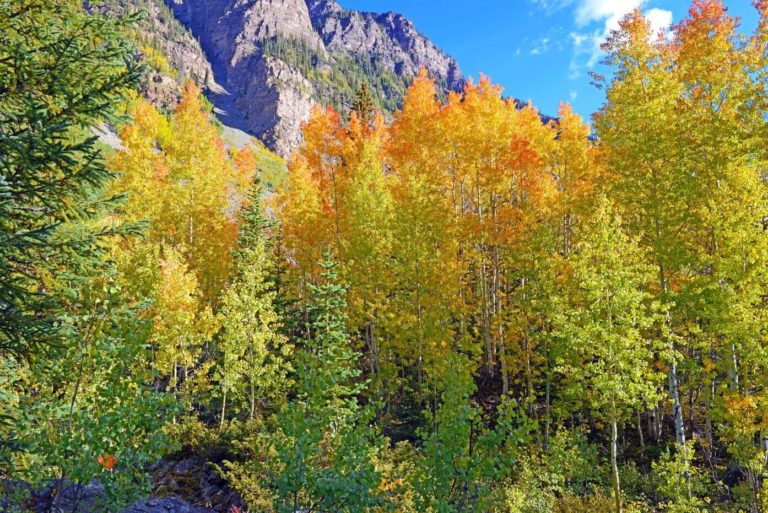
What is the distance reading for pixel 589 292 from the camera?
1259cm

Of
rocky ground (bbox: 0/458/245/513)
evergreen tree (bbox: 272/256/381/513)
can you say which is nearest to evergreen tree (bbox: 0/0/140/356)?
evergreen tree (bbox: 272/256/381/513)

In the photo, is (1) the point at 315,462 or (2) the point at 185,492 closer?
(1) the point at 315,462

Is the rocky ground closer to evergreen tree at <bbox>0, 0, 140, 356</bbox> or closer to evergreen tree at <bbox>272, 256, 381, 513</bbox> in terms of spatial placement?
evergreen tree at <bbox>272, 256, 381, 513</bbox>

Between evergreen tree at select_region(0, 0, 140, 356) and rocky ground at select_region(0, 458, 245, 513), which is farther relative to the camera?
rocky ground at select_region(0, 458, 245, 513)

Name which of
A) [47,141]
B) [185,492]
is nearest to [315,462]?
[47,141]

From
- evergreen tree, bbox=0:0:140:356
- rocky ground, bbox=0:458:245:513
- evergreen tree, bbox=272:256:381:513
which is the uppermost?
evergreen tree, bbox=0:0:140:356

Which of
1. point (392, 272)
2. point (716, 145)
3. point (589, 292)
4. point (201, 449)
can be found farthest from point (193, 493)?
point (716, 145)

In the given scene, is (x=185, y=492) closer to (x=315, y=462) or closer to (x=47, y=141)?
(x=315, y=462)

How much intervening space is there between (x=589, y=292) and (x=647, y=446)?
348 inches

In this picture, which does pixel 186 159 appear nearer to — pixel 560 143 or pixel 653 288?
pixel 560 143

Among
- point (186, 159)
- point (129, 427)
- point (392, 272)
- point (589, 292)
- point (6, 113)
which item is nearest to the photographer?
point (129, 427)

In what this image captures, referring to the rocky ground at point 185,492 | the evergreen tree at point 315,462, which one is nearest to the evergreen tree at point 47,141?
the evergreen tree at point 315,462

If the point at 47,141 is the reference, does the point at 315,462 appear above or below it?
below

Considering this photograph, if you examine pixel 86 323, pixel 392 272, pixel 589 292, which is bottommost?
pixel 86 323
